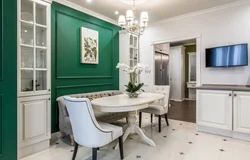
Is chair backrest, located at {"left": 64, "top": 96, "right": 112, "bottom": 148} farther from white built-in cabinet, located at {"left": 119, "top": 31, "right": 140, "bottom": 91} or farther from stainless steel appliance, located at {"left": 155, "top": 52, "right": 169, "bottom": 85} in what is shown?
stainless steel appliance, located at {"left": 155, "top": 52, "right": 169, "bottom": 85}

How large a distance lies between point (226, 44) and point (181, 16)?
1290 millimetres

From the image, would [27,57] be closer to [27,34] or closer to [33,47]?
[33,47]

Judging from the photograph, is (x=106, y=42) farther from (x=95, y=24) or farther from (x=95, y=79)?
(x=95, y=79)

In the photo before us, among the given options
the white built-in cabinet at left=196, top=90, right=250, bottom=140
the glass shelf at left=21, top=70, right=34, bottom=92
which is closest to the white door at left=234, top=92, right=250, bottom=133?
the white built-in cabinet at left=196, top=90, right=250, bottom=140

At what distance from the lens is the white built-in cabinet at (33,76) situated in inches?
98.7

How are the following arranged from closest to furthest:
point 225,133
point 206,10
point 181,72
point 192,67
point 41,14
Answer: point 41,14 < point 225,133 < point 206,10 < point 181,72 < point 192,67

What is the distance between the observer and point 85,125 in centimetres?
202

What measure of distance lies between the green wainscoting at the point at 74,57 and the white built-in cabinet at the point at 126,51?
0.86ft

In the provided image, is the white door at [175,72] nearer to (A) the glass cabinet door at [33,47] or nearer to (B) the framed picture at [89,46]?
(B) the framed picture at [89,46]

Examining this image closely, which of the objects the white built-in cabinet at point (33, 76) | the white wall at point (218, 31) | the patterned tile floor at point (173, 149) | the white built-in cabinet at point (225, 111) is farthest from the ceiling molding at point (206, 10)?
the white built-in cabinet at point (33, 76)

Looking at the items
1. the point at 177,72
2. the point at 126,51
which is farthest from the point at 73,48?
the point at 177,72

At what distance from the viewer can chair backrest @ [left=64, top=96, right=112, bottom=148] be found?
1.97 meters

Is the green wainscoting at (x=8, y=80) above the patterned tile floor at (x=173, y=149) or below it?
above

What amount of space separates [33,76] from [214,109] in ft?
11.0
